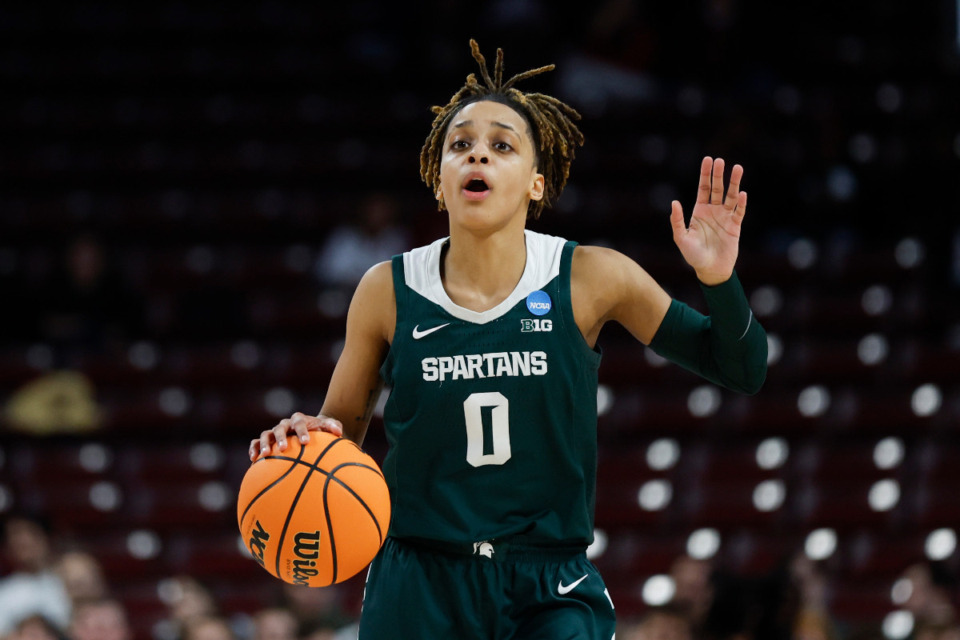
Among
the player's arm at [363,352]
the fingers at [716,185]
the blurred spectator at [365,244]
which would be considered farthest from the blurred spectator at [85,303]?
the fingers at [716,185]

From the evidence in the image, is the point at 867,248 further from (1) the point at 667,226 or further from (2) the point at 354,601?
(2) the point at 354,601

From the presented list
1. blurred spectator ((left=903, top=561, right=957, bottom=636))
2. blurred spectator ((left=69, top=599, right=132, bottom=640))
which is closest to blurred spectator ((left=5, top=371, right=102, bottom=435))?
blurred spectator ((left=69, top=599, right=132, bottom=640))

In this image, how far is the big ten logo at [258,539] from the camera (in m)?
2.92

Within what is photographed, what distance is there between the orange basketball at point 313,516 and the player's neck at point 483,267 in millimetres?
506

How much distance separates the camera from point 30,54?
1089 cm

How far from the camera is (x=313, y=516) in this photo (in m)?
2.90

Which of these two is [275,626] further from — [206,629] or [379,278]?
[379,278]

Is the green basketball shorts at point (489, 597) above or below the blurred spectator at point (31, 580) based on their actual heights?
above

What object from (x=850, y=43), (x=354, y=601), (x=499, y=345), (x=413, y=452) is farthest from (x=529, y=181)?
(x=850, y=43)

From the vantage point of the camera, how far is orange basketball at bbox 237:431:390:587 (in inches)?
Answer: 114

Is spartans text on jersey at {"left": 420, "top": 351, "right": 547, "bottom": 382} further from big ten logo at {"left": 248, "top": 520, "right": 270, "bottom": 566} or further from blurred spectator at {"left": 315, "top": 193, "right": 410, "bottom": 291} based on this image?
blurred spectator at {"left": 315, "top": 193, "right": 410, "bottom": 291}

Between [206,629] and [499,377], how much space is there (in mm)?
3404

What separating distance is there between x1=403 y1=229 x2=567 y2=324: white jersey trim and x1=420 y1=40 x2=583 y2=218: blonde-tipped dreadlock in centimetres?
16

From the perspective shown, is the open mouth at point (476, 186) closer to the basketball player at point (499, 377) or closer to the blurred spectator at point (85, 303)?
the basketball player at point (499, 377)
